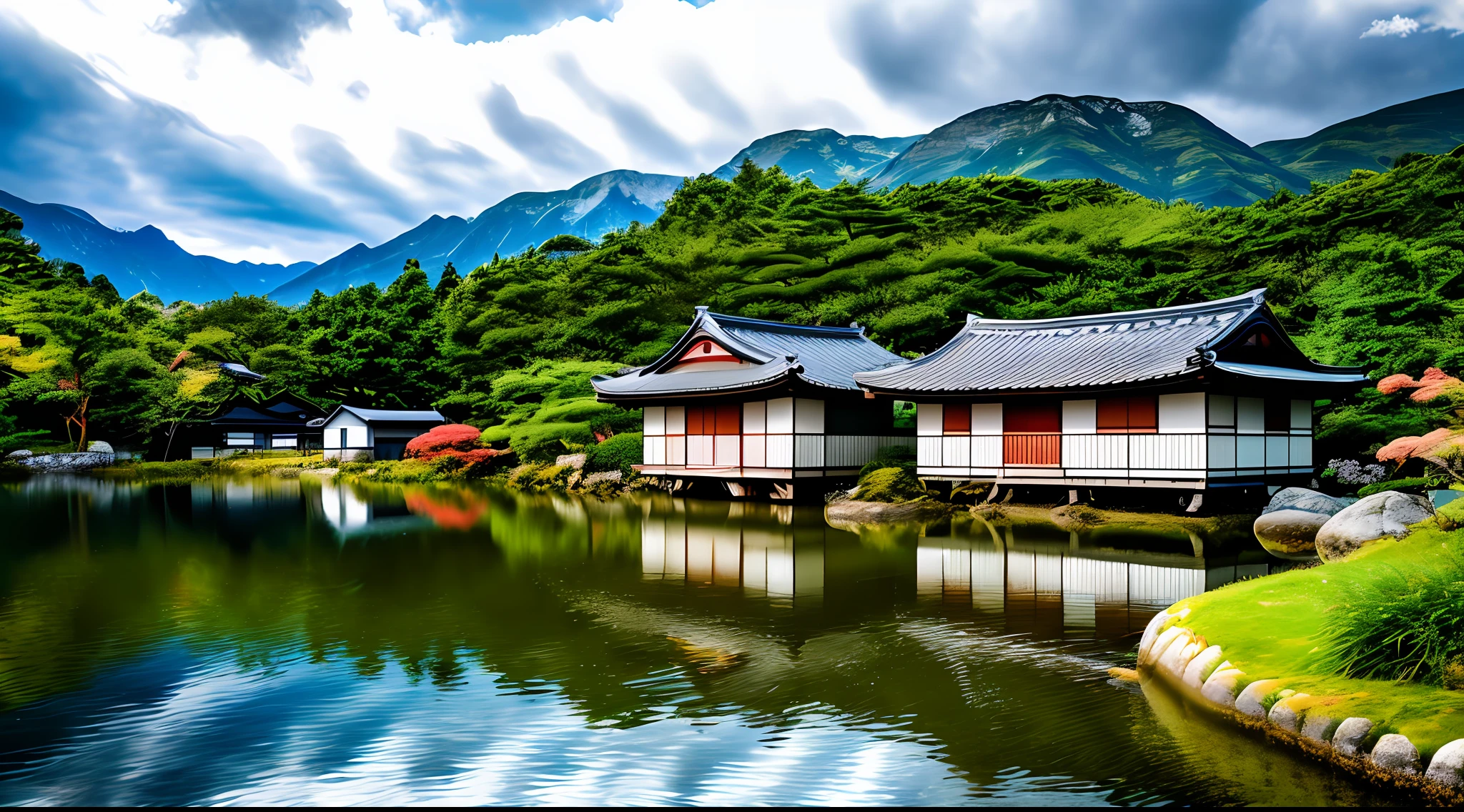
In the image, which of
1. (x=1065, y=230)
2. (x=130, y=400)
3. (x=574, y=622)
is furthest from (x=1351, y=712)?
(x=130, y=400)

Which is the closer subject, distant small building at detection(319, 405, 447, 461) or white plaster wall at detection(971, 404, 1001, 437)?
white plaster wall at detection(971, 404, 1001, 437)

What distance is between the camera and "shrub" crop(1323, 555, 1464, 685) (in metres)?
5.50

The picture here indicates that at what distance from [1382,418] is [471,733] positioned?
2334 cm

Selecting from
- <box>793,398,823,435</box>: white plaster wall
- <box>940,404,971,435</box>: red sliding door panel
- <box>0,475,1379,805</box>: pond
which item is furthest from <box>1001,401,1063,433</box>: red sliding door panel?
<box>0,475,1379,805</box>: pond

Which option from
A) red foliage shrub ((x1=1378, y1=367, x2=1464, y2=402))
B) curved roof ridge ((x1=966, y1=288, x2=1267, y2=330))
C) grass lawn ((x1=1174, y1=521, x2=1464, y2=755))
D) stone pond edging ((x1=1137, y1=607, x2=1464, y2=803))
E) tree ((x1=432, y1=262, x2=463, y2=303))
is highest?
tree ((x1=432, y1=262, x2=463, y2=303))

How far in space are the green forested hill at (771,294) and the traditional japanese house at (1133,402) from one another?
377 centimetres

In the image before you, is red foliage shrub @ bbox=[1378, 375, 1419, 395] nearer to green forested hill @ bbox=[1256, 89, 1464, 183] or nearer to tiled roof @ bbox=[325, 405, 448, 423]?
tiled roof @ bbox=[325, 405, 448, 423]

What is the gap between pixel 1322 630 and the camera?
641 cm

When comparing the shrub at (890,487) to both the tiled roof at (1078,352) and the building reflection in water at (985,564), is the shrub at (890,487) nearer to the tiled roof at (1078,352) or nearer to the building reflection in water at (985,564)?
the building reflection in water at (985,564)

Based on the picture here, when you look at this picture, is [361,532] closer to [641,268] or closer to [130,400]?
[641,268]

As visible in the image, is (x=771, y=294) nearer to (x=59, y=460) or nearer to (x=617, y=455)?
(x=617, y=455)

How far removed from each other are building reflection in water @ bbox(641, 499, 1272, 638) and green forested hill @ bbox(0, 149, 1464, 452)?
35.0 ft

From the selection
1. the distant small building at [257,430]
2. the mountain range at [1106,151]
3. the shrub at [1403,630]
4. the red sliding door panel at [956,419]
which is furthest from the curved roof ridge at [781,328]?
the mountain range at [1106,151]

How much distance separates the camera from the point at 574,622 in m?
9.39
